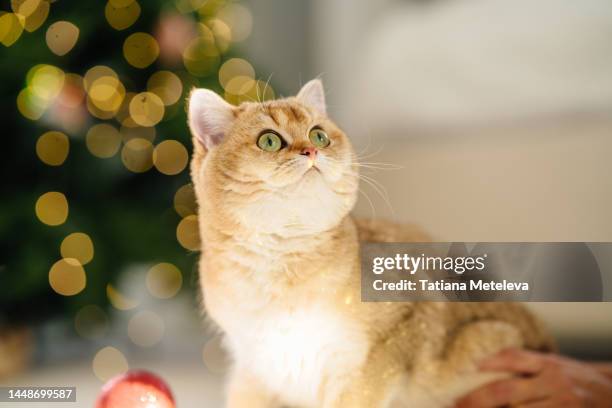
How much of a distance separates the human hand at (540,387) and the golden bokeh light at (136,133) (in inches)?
25.1

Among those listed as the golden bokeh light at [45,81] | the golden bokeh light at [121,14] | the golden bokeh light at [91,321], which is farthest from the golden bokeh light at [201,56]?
the golden bokeh light at [91,321]

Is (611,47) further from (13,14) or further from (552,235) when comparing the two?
(13,14)

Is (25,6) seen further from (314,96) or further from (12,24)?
(314,96)

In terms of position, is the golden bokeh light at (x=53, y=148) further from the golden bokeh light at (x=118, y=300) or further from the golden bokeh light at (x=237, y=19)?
the golden bokeh light at (x=237, y=19)

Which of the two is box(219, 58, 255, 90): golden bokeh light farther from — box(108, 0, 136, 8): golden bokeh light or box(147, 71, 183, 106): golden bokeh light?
box(108, 0, 136, 8): golden bokeh light

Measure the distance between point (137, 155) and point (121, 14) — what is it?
0.25m

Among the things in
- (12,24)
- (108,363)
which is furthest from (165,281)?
(12,24)

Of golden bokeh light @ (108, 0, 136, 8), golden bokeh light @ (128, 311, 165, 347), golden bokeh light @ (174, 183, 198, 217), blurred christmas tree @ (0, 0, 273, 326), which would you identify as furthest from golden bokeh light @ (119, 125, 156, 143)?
golden bokeh light @ (128, 311, 165, 347)

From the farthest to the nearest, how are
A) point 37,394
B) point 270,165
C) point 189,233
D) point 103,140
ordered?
point 103,140 < point 189,233 < point 37,394 < point 270,165

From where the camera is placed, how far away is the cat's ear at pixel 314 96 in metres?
0.72

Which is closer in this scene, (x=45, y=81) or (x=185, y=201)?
(x=185, y=201)

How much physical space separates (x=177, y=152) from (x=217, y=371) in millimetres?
357

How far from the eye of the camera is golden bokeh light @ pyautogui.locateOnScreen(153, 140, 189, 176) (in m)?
0.94

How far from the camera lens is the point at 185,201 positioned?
896 millimetres
